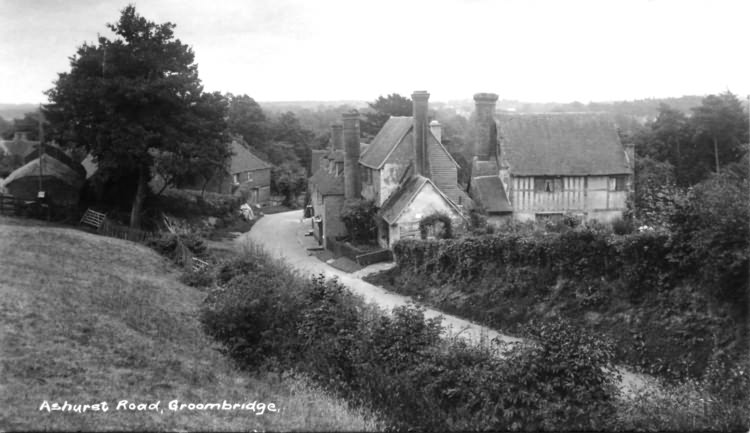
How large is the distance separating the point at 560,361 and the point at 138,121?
85.9 ft

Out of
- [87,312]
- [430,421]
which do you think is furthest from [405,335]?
[87,312]

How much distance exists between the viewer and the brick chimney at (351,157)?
41562 millimetres

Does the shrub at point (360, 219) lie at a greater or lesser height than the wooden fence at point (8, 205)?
lesser

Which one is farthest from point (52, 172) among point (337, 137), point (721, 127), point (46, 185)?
point (721, 127)

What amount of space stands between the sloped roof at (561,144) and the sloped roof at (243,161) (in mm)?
29614

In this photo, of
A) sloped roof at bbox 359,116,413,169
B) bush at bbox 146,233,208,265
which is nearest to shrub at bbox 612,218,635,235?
sloped roof at bbox 359,116,413,169

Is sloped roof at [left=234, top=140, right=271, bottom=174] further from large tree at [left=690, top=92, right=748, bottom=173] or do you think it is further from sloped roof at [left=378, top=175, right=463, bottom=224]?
large tree at [left=690, top=92, right=748, bottom=173]

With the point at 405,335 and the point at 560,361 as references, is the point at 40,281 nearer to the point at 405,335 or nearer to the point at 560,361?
the point at 405,335

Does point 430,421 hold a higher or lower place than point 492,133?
lower

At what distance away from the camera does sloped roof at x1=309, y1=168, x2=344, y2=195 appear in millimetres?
42562

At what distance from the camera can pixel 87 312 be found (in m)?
16.5

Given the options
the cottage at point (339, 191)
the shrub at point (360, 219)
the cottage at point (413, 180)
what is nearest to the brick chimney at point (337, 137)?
the cottage at point (339, 191)

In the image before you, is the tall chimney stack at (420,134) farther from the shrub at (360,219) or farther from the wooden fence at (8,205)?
the wooden fence at (8,205)

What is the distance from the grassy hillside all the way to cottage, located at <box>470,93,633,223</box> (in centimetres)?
2192
